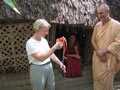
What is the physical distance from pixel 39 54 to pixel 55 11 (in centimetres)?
182

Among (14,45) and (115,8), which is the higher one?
(115,8)

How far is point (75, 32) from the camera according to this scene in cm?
660

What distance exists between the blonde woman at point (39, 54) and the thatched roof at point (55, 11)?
1355 mm

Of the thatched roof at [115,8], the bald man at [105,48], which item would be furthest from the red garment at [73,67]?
the thatched roof at [115,8]

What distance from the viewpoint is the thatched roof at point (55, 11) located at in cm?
356

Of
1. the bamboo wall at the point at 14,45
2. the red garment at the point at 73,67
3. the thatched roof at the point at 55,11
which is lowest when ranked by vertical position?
the red garment at the point at 73,67

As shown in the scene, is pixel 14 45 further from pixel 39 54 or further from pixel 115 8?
pixel 115 8

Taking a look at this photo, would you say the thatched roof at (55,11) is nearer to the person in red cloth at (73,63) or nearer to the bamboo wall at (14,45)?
the bamboo wall at (14,45)

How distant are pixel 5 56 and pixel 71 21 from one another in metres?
1.98

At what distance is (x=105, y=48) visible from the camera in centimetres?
303

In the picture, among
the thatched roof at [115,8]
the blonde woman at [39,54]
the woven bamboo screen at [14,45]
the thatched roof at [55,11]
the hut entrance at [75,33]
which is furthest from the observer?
the hut entrance at [75,33]

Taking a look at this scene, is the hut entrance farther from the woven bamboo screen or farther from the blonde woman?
the blonde woman

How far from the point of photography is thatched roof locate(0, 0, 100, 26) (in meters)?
3.56

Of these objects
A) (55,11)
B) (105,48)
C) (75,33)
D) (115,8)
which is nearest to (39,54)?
(105,48)
